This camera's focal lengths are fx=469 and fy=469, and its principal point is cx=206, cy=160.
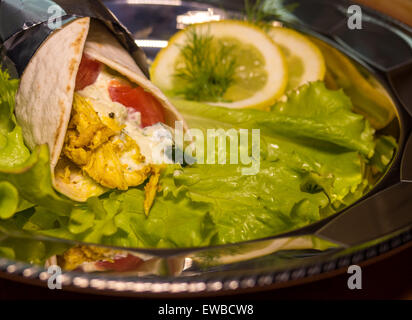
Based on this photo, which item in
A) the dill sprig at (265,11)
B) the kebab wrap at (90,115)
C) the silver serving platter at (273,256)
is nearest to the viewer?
the silver serving platter at (273,256)

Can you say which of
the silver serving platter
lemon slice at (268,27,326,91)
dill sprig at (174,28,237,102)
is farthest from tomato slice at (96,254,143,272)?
lemon slice at (268,27,326,91)

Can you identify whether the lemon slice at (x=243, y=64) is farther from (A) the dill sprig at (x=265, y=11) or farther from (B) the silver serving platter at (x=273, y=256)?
(B) the silver serving platter at (x=273, y=256)

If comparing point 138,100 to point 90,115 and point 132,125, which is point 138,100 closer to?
point 132,125

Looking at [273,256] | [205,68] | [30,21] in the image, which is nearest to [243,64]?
[205,68]

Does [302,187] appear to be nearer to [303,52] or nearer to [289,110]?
[289,110]

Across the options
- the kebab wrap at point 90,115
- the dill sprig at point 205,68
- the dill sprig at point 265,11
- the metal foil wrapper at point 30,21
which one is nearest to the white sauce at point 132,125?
the kebab wrap at point 90,115

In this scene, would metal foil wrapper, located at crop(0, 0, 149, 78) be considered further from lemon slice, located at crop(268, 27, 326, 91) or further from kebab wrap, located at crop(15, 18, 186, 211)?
lemon slice, located at crop(268, 27, 326, 91)
